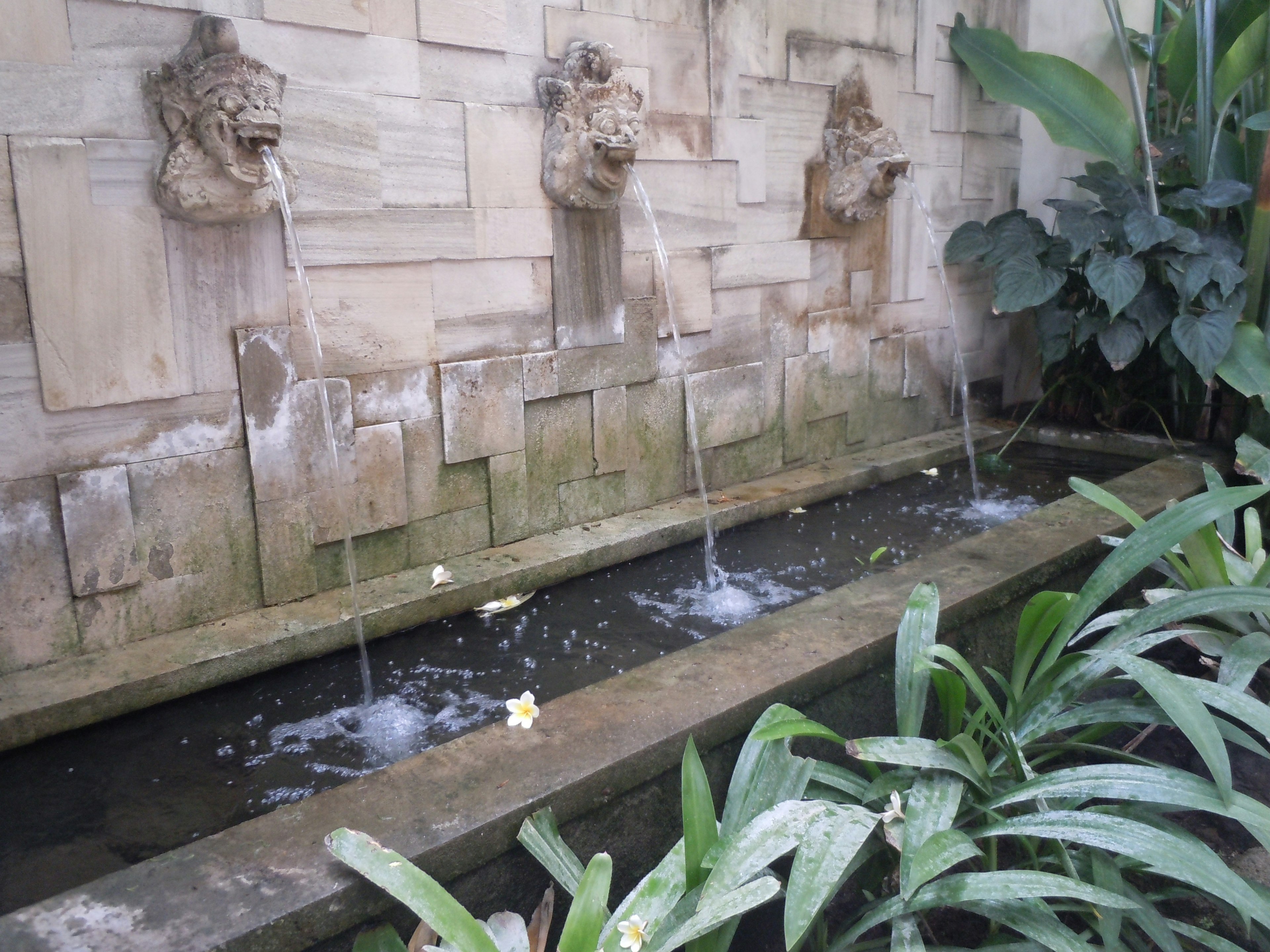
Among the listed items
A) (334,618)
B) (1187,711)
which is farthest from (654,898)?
(334,618)

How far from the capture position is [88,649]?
2.42 meters

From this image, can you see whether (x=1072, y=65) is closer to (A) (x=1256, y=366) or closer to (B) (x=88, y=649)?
(A) (x=1256, y=366)

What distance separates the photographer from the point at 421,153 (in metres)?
2.83

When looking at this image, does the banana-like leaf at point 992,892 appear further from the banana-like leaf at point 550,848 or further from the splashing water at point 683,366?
the splashing water at point 683,366

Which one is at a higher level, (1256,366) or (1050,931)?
(1256,366)

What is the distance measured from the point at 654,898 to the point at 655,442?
2266 mm

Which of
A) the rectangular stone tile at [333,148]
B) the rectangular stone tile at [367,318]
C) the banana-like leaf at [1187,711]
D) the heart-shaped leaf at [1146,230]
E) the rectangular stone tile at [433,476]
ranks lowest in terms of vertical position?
the banana-like leaf at [1187,711]

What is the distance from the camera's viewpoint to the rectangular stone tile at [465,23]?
2785 millimetres

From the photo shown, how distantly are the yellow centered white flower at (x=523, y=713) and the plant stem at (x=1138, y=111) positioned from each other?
140 inches

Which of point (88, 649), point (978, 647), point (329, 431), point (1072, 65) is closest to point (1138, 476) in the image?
point (978, 647)

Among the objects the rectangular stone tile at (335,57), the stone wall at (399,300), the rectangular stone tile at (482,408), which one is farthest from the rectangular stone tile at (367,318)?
the rectangular stone tile at (335,57)

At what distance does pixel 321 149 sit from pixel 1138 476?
2943mm

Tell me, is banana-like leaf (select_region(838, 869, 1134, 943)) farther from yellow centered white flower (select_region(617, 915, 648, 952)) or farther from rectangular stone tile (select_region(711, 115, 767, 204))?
rectangular stone tile (select_region(711, 115, 767, 204))

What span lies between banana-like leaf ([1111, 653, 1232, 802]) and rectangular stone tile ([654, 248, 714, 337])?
218 centimetres
